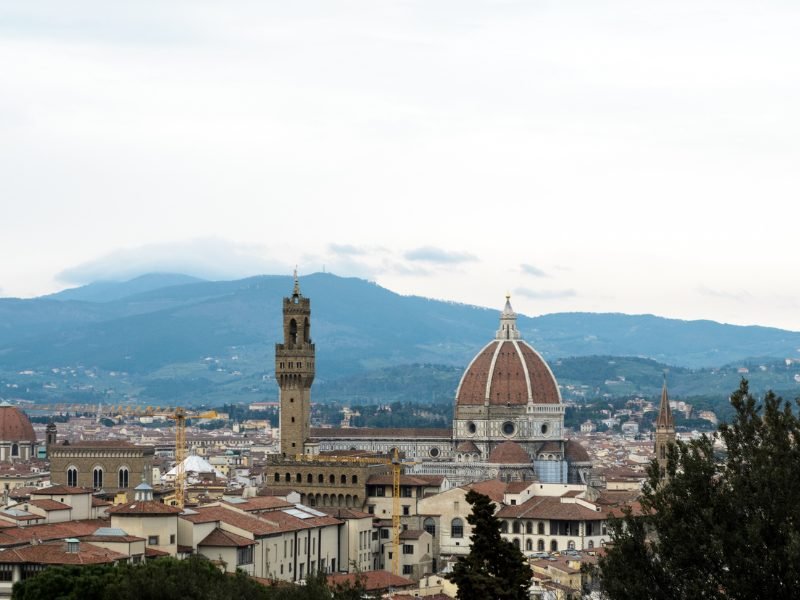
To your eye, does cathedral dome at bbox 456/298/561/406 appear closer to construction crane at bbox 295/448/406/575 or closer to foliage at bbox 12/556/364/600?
construction crane at bbox 295/448/406/575

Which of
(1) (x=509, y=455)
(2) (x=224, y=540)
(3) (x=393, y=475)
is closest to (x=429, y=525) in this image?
(3) (x=393, y=475)

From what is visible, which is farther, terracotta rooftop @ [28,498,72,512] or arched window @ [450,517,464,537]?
arched window @ [450,517,464,537]

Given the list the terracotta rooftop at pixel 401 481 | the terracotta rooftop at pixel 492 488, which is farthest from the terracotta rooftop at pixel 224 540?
the terracotta rooftop at pixel 492 488

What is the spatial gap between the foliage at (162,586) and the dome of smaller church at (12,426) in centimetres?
8488

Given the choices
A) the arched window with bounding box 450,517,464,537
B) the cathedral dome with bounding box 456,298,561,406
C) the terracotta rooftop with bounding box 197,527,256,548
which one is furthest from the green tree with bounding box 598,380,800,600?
the cathedral dome with bounding box 456,298,561,406

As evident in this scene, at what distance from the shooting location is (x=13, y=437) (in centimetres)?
13975

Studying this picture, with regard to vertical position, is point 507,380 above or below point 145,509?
above

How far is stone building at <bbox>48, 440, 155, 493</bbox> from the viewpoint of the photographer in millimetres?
106250

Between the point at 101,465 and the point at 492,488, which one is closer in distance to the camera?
the point at 492,488

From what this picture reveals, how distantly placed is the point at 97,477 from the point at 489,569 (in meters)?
60.9

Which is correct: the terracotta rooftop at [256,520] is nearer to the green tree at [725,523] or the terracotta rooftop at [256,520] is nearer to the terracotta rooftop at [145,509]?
the terracotta rooftop at [145,509]

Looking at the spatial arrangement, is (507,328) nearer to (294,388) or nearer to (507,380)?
(507,380)

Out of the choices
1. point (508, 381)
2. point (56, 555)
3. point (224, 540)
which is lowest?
point (224, 540)

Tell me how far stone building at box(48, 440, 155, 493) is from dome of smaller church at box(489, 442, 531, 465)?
20.3 m
